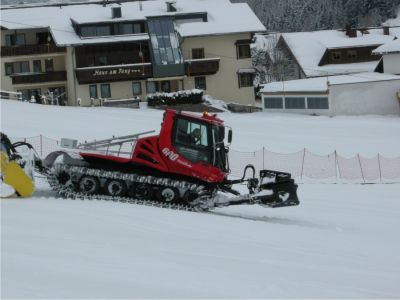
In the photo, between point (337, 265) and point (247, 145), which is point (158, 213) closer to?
point (337, 265)

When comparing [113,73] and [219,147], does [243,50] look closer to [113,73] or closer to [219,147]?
[113,73]

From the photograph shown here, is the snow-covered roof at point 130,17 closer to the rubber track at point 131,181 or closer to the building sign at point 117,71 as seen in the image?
the building sign at point 117,71

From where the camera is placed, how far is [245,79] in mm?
57531

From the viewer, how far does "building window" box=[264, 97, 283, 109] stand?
52.3 meters

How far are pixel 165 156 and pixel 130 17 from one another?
40.6 m

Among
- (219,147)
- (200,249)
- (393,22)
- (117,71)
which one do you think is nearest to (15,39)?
(117,71)

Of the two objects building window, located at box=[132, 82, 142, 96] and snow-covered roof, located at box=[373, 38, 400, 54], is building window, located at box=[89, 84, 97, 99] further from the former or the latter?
snow-covered roof, located at box=[373, 38, 400, 54]

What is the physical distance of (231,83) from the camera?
57125 mm

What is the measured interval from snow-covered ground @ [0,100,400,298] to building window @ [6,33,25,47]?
39.6 meters

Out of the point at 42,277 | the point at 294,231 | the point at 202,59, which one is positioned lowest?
the point at 294,231

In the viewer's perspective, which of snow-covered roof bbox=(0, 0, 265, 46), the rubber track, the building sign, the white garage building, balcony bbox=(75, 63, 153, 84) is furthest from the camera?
snow-covered roof bbox=(0, 0, 265, 46)

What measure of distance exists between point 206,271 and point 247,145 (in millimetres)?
22248

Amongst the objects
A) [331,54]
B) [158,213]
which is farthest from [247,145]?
[331,54]

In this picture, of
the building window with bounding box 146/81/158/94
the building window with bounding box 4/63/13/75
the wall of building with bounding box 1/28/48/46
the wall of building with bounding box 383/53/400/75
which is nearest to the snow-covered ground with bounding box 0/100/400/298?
the wall of building with bounding box 383/53/400/75
